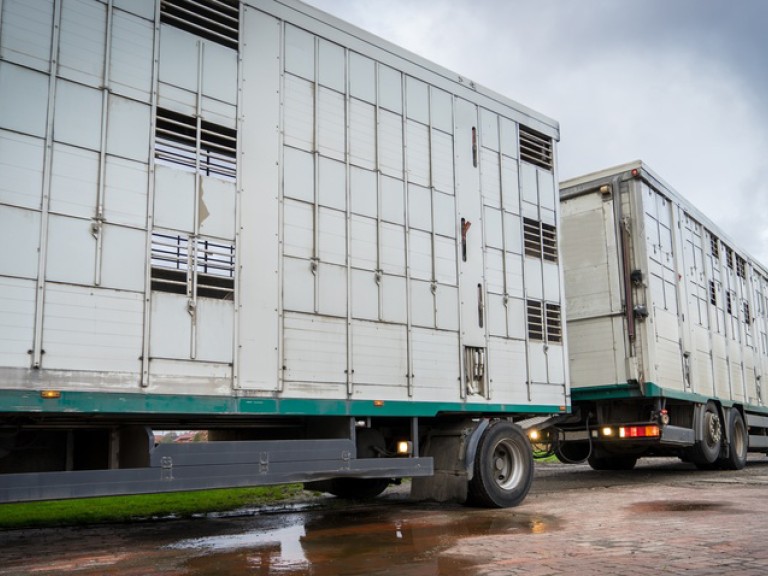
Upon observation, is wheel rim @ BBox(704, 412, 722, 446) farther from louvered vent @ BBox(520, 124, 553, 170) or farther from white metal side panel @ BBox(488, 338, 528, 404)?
louvered vent @ BBox(520, 124, 553, 170)

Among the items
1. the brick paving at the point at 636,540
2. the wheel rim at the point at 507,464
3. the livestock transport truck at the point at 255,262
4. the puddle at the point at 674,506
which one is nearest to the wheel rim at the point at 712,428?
the brick paving at the point at 636,540

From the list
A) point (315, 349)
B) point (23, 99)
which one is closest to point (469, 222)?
point (315, 349)

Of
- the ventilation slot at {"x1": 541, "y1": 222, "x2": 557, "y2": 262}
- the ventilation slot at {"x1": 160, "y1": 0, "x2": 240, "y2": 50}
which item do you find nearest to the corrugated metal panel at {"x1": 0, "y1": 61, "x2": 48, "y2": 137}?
the ventilation slot at {"x1": 160, "y1": 0, "x2": 240, "y2": 50}

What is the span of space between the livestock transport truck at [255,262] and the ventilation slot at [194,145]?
20 millimetres

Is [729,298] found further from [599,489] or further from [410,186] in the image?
[410,186]

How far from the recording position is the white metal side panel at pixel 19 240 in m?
5.83

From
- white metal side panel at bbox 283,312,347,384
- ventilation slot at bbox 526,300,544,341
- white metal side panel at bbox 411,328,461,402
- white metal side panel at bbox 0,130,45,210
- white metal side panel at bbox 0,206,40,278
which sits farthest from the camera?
ventilation slot at bbox 526,300,544,341

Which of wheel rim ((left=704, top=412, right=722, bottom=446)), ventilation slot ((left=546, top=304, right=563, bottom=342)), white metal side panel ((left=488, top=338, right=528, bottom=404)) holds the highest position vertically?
ventilation slot ((left=546, top=304, right=563, bottom=342))

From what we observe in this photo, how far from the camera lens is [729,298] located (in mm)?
16578

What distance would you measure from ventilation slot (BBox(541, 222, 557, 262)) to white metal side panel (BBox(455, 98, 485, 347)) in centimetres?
132

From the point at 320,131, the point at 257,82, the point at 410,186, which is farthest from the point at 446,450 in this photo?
the point at 257,82

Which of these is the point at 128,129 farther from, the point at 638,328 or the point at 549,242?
the point at 638,328

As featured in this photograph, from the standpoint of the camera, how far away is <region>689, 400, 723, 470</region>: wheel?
13.6 metres

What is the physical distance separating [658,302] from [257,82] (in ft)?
25.8
